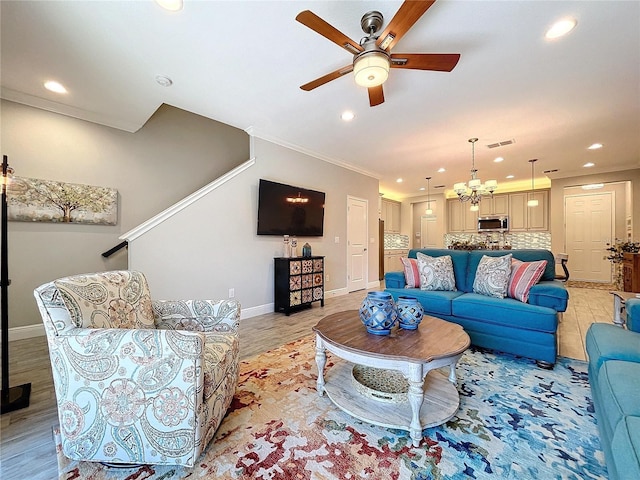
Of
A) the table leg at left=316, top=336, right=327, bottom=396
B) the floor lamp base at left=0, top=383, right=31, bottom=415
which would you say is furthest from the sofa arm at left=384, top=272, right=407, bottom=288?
the floor lamp base at left=0, top=383, right=31, bottom=415

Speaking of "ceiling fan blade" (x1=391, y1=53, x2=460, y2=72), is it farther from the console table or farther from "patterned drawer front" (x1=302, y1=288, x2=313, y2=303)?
"patterned drawer front" (x1=302, y1=288, x2=313, y2=303)

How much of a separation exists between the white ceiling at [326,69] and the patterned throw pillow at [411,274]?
6.19ft

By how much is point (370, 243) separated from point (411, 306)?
4295mm

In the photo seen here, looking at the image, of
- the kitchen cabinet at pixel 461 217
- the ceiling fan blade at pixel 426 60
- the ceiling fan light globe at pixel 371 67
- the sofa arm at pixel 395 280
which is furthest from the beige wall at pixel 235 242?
the kitchen cabinet at pixel 461 217

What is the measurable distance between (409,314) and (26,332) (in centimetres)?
413

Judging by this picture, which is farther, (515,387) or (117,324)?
(515,387)

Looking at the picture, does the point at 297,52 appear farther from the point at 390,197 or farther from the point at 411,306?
the point at 390,197

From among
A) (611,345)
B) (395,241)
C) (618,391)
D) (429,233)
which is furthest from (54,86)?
(429,233)

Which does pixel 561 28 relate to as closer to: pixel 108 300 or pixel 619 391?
pixel 619 391

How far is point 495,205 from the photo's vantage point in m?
7.86

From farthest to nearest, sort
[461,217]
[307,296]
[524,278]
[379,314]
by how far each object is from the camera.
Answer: [461,217] < [307,296] < [524,278] < [379,314]

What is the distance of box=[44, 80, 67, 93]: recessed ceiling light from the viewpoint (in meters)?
2.65

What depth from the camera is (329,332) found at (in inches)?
69.0

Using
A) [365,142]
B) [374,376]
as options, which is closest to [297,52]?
[365,142]
